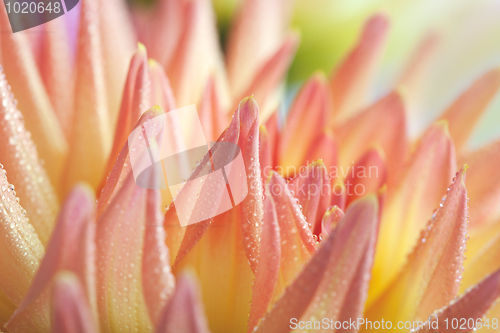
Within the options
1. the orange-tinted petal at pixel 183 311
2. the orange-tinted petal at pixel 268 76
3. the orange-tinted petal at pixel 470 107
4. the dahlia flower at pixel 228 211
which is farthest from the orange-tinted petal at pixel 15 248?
the orange-tinted petal at pixel 470 107

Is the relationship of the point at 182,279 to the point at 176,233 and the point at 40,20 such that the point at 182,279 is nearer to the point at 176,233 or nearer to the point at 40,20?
the point at 176,233

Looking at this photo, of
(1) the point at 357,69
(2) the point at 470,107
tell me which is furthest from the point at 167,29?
(2) the point at 470,107

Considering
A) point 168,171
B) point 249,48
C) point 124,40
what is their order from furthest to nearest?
point 249,48 → point 124,40 → point 168,171

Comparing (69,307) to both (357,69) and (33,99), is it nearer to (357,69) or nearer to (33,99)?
(33,99)

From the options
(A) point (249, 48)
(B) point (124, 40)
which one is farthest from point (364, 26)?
(B) point (124, 40)

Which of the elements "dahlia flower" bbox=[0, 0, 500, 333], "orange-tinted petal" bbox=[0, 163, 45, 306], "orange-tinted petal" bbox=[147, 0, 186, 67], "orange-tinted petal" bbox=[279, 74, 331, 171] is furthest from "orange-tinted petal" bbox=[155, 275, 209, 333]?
"orange-tinted petal" bbox=[147, 0, 186, 67]

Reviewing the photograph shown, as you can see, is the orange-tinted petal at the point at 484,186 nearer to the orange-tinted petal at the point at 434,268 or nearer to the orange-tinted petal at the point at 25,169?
the orange-tinted petal at the point at 434,268
